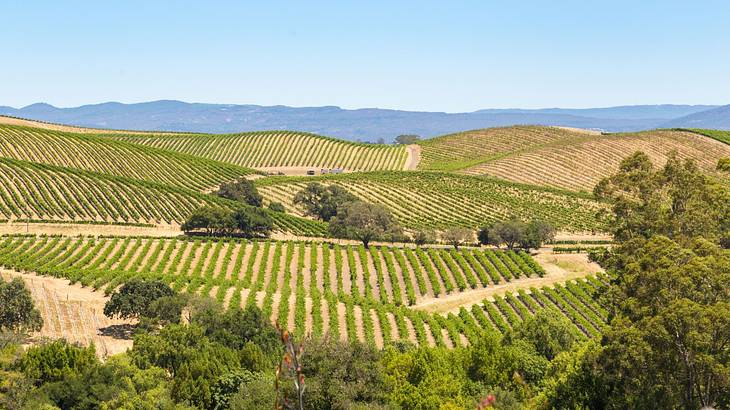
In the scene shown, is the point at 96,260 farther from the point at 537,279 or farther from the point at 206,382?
the point at 537,279

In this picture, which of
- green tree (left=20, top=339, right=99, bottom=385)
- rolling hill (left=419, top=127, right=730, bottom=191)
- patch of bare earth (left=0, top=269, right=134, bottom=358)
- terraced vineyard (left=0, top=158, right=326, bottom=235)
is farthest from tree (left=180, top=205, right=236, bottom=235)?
rolling hill (left=419, top=127, right=730, bottom=191)

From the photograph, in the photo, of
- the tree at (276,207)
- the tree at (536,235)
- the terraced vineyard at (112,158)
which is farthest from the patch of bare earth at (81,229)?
the tree at (536,235)

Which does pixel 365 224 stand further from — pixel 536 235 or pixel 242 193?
pixel 242 193

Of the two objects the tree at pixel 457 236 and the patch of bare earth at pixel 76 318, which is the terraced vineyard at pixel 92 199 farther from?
the patch of bare earth at pixel 76 318

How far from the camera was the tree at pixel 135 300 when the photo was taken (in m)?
49.4

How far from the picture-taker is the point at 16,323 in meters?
46.3

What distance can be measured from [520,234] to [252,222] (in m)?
36.0

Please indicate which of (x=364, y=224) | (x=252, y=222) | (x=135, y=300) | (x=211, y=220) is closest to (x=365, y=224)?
(x=364, y=224)

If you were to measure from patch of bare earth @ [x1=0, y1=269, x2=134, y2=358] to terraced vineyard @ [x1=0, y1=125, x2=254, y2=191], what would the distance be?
75.0 meters

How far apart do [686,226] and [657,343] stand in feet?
44.8

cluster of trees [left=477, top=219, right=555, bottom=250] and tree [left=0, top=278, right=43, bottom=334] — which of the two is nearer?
tree [left=0, top=278, right=43, bottom=334]

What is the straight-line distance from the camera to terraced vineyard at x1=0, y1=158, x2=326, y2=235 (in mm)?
94812

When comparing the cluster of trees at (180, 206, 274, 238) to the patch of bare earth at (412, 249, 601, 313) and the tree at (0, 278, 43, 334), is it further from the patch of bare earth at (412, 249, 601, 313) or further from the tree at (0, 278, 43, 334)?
the tree at (0, 278, 43, 334)

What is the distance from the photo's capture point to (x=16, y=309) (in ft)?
150
